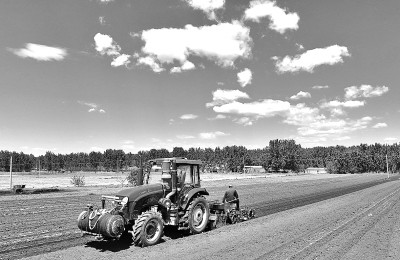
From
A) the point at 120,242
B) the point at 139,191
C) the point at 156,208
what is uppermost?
the point at 139,191

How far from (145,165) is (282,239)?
531cm

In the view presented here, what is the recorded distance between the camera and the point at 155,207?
31.3 ft

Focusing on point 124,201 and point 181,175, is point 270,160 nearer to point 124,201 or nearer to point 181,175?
point 181,175

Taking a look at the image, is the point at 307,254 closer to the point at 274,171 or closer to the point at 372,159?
the point at 274,171

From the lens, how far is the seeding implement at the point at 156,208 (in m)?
8.55

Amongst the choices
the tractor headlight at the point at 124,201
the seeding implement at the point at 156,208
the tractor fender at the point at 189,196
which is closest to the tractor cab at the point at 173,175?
the seeding implement at the point at 156,208

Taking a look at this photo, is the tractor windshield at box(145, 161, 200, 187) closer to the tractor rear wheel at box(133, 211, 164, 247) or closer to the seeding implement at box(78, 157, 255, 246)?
the seeding implement at box(78, 157, 255, 246)

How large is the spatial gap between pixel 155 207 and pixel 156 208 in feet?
0.15

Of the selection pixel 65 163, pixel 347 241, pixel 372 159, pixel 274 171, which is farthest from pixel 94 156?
pixel 347 241

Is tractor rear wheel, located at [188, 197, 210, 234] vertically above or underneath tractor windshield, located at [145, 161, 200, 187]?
underneath

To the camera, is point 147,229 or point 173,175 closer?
point 147,229

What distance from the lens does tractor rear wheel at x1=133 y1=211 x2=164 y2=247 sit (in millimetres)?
8586

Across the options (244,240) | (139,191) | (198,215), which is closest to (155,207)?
(139,191)

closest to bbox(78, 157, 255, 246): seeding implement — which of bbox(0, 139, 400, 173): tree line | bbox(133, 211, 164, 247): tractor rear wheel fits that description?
bbox(133, 211, 164, 247): tractor rear wheel
